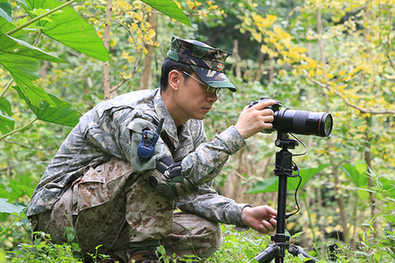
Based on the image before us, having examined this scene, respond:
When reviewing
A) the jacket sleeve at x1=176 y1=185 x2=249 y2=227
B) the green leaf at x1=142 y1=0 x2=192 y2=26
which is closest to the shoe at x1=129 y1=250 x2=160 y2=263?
the jacket sleeve at x1=176 y1=185 x2=249 y2=227

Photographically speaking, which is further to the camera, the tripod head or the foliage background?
the foliage background

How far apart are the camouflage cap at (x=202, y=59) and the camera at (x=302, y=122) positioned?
27cm

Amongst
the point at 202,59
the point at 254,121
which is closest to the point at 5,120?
the point at 202,59

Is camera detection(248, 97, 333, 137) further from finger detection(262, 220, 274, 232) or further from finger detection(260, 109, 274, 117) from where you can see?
finger detection(262, 220, 274, 232)

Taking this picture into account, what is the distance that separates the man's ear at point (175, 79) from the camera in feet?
6.83

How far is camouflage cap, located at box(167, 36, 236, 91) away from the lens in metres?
2.02

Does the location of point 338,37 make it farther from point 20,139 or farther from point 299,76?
point 20,139

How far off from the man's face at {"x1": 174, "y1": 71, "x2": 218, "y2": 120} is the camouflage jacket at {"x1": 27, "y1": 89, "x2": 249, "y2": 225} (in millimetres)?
111

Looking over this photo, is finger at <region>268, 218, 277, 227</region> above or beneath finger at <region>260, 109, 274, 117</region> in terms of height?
beneath

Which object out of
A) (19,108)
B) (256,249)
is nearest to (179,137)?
(256,249)

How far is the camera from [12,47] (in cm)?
153

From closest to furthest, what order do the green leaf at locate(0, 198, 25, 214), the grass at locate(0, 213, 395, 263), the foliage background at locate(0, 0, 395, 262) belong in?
the grass at locate(0, 213, 395, 263)
the green leaf at locate(0, 198, 25, 214)
the foliage background at locate(0, 0, 395, 262)

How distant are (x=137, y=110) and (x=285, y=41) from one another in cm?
215

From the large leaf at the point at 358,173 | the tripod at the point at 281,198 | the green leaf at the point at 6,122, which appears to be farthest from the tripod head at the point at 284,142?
the large leaf at the point at 358,173
